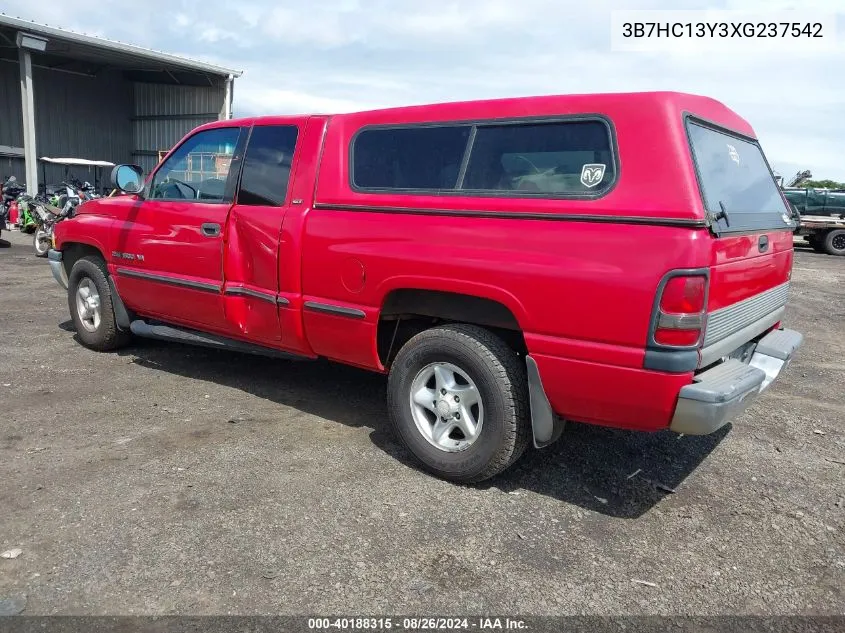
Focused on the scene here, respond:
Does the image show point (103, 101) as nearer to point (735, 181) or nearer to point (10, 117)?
point (10, 117)

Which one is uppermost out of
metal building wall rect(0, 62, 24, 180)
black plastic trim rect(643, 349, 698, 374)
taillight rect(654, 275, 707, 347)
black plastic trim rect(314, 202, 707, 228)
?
metal building wall rect(0, 62, 24, 180)

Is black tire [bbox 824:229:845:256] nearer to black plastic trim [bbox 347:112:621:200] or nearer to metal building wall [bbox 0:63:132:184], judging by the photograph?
black plastic trim [bbox 347:112:621:200]

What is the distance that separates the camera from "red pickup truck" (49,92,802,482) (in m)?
2.81

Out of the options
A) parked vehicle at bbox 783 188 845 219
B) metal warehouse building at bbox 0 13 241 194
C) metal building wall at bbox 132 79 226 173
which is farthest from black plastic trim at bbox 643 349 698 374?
metal building wall at bbox 132 79 226 173

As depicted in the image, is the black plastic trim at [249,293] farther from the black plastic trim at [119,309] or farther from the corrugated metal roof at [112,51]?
the corrugated metal roof at [112,51]

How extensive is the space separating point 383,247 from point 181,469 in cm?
159

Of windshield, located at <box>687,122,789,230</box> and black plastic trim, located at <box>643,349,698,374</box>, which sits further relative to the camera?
windshield, located at <box>687,122,789,230</box>

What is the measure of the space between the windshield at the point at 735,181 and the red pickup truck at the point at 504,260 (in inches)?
0.7

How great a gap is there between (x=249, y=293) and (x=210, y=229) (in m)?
0.55

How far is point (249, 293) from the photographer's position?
4.29 meters

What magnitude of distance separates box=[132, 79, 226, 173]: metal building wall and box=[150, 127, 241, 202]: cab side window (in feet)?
77.2

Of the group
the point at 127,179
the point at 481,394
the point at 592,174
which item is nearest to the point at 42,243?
the point at 127,179

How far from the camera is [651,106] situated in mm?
2918

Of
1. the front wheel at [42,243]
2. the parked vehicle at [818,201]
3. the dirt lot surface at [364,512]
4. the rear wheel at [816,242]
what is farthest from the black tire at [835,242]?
the front wheel at [42,243]
